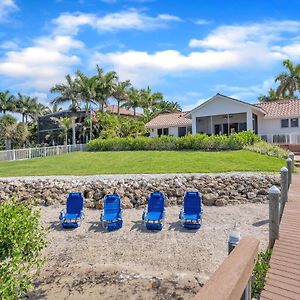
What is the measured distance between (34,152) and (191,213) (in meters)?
23.9

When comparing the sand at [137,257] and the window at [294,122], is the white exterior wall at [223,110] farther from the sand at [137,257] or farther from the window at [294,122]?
the sand at [137,257]

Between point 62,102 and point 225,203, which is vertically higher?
point 62,102

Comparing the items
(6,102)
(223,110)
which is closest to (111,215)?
(223,110)

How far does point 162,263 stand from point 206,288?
6.59 meters

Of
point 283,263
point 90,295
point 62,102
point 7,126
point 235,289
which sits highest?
point 62,102

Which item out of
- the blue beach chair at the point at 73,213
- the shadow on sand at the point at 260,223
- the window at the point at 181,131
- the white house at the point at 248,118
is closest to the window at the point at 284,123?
the white house at the point at 248,118

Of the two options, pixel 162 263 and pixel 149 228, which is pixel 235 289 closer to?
pixel 162 263

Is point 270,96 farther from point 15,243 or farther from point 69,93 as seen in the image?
point 15,243

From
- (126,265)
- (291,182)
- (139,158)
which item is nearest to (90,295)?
(126,265)

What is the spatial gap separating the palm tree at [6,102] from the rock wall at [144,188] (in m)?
41.5

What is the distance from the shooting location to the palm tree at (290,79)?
41.2 metres

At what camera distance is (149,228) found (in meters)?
10.5

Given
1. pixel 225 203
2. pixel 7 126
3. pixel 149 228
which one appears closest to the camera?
pixel 149 228

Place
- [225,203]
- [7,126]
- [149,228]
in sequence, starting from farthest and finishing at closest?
[7,126]
[225,203]
[149,228]
